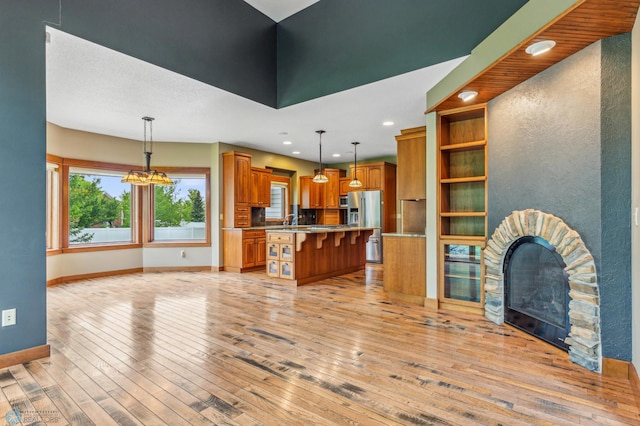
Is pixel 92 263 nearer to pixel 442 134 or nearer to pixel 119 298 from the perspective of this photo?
pixel 119 298

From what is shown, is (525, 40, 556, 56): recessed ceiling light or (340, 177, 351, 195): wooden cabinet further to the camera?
(340, 177, 351, 195): wooden cabinet

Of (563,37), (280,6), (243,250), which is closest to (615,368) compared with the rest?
(563,37)

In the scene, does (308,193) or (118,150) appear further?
(308,193)

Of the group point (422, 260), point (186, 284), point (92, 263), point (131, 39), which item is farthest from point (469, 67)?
point (92, 263)

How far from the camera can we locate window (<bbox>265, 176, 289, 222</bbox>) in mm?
8656

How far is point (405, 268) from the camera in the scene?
4.42m

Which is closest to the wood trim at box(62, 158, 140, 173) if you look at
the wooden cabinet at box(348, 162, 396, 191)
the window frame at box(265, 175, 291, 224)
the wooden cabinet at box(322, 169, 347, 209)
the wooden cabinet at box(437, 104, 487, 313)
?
the window frame at box(265, 175, 291, 224)

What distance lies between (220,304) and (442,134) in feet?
11.8

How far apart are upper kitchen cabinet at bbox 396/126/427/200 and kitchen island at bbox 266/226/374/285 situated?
172 cm

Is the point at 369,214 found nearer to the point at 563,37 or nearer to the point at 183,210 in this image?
the point at 183,210

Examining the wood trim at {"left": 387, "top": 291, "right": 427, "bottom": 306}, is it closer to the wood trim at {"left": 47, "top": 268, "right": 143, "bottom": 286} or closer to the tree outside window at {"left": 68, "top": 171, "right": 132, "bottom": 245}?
the wood trim at {"left": 47, "top": 268, "right": 143, "bottom": 286}

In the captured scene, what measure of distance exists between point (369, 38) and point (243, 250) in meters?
4.60

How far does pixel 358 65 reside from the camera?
399cm

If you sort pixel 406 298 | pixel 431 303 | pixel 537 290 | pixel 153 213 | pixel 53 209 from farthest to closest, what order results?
1. pixel 153 213
2. pixel 53 209
3. pixel 406 298
4. pixel 431 303
5. pixel 537 290
